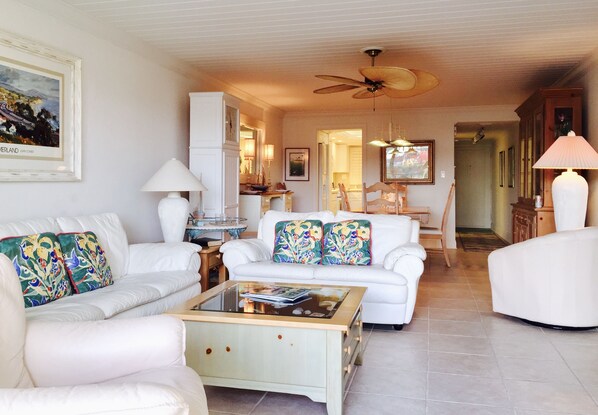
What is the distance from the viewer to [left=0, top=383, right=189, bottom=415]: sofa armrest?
41.2 inches

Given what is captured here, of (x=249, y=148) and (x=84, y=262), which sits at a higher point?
(x=249, y=148)

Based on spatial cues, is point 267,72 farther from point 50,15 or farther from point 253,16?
point 50,15

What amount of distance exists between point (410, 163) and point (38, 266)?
687cm

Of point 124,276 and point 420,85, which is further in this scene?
point 420,85

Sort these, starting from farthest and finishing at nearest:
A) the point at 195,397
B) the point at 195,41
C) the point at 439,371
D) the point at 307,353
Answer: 1. the point at 195,41
2. the point at 439,371
3. the point at 307,353
4. the point at 195,397

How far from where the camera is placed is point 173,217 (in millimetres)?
4430

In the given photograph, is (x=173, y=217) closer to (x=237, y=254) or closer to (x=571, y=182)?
(x=237, y=254)

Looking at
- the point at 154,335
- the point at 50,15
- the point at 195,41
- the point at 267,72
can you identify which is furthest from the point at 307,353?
the point at 267,72

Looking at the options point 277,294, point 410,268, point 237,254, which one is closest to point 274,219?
point 237,254

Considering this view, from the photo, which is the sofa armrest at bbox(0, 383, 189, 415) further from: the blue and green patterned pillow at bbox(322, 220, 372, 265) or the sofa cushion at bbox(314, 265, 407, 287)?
the blue and green patterned pillow at bbox(322, 220, 372, 265)

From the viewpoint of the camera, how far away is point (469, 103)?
8.06 meters

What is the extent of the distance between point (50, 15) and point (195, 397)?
326 cm

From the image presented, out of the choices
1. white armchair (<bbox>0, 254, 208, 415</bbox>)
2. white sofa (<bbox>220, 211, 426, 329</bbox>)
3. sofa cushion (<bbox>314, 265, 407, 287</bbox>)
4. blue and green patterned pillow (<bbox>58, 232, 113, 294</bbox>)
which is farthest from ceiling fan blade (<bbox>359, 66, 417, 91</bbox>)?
white armchair (<bbox>0, 254, 208, 415</bbox>)

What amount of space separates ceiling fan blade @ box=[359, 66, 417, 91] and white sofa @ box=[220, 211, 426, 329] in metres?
1.19
